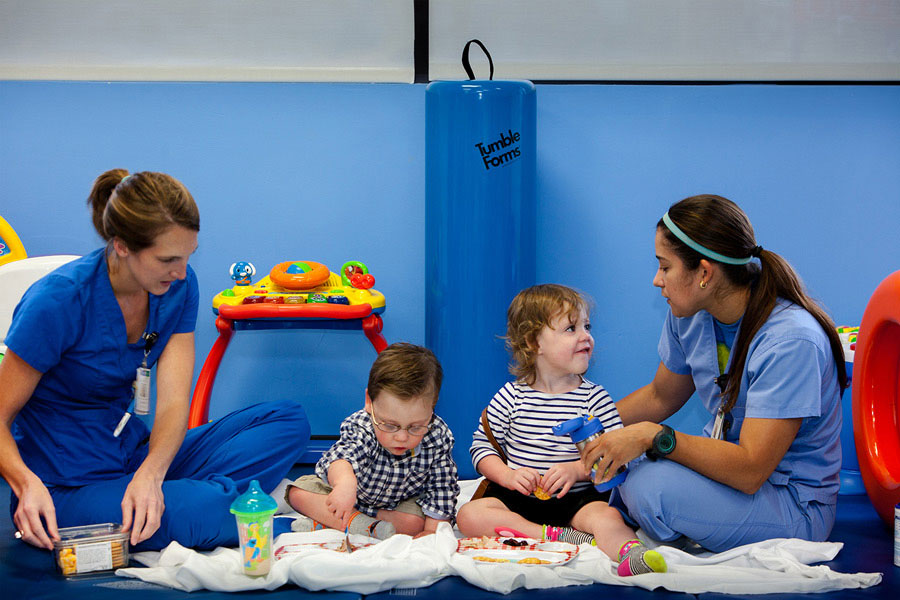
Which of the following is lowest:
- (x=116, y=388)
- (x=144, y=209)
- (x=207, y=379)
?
(x=207, y=379)

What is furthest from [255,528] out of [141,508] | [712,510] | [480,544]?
[712,510]

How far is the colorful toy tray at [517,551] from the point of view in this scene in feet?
5.98

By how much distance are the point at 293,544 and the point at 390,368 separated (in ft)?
1.48

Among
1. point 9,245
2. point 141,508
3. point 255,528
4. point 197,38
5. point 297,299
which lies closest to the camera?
point 255,528

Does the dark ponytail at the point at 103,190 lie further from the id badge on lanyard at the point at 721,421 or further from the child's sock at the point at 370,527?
the id badge on lanyard at the point at 721,421

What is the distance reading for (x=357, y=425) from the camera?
2084 mm

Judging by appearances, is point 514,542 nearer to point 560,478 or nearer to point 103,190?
→ point 560,478

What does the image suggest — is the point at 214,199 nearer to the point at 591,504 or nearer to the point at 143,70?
the point at 143,70

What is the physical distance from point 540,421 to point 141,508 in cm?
93

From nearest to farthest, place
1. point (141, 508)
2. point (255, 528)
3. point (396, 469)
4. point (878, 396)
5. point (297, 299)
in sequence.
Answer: point (255, 528), point (141, 508), point (396, 469), point (878, 396), point (297, 299)

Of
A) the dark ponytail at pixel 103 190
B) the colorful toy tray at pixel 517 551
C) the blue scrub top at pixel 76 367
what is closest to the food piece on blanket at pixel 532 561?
the colorful toy tray at pixel 517 551

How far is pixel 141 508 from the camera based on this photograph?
71.1 inches

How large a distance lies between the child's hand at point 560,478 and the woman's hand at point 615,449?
0.12 m

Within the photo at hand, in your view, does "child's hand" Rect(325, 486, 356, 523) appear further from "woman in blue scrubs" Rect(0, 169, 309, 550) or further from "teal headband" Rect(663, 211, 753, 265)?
"teal headband" Rect(663, 211, 753, 265)
